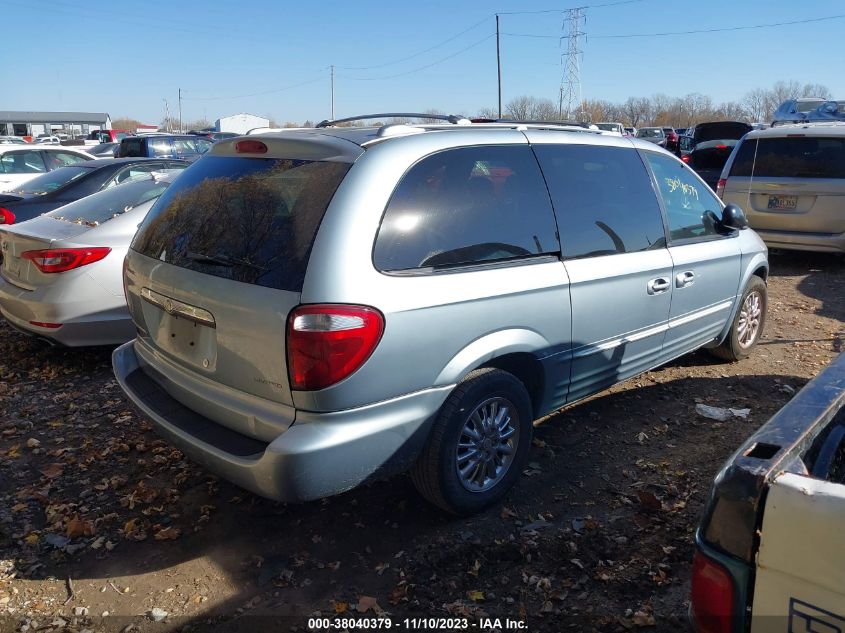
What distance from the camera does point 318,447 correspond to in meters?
2.70

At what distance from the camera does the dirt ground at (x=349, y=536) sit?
285 cm

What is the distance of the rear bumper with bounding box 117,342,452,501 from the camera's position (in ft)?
8.91

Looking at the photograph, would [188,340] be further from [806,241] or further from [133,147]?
[133,147]

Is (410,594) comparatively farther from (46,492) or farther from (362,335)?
(46,492)

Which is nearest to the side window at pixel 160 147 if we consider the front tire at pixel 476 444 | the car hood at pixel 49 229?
the car hood at pixel 49 229

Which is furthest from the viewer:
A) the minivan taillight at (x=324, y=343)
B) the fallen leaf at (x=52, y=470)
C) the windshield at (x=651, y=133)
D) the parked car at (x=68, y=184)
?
the windshield at (x=651, y=133)

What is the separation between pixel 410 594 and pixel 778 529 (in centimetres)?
185

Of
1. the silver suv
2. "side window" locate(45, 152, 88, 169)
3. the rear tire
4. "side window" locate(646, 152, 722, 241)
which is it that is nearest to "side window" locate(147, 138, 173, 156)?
"side window" locate(45, 152, 88, 169)

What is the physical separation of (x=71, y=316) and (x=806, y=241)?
8305mm

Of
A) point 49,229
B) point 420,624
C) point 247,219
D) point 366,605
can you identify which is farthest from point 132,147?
point 420,624

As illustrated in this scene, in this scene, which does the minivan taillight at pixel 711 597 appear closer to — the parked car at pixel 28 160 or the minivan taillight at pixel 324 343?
the minivan taillight at pixel 324 343

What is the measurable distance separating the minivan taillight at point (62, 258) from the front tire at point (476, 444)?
337 centimetres

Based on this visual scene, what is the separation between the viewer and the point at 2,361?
A: 5832mm

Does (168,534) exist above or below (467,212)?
below
